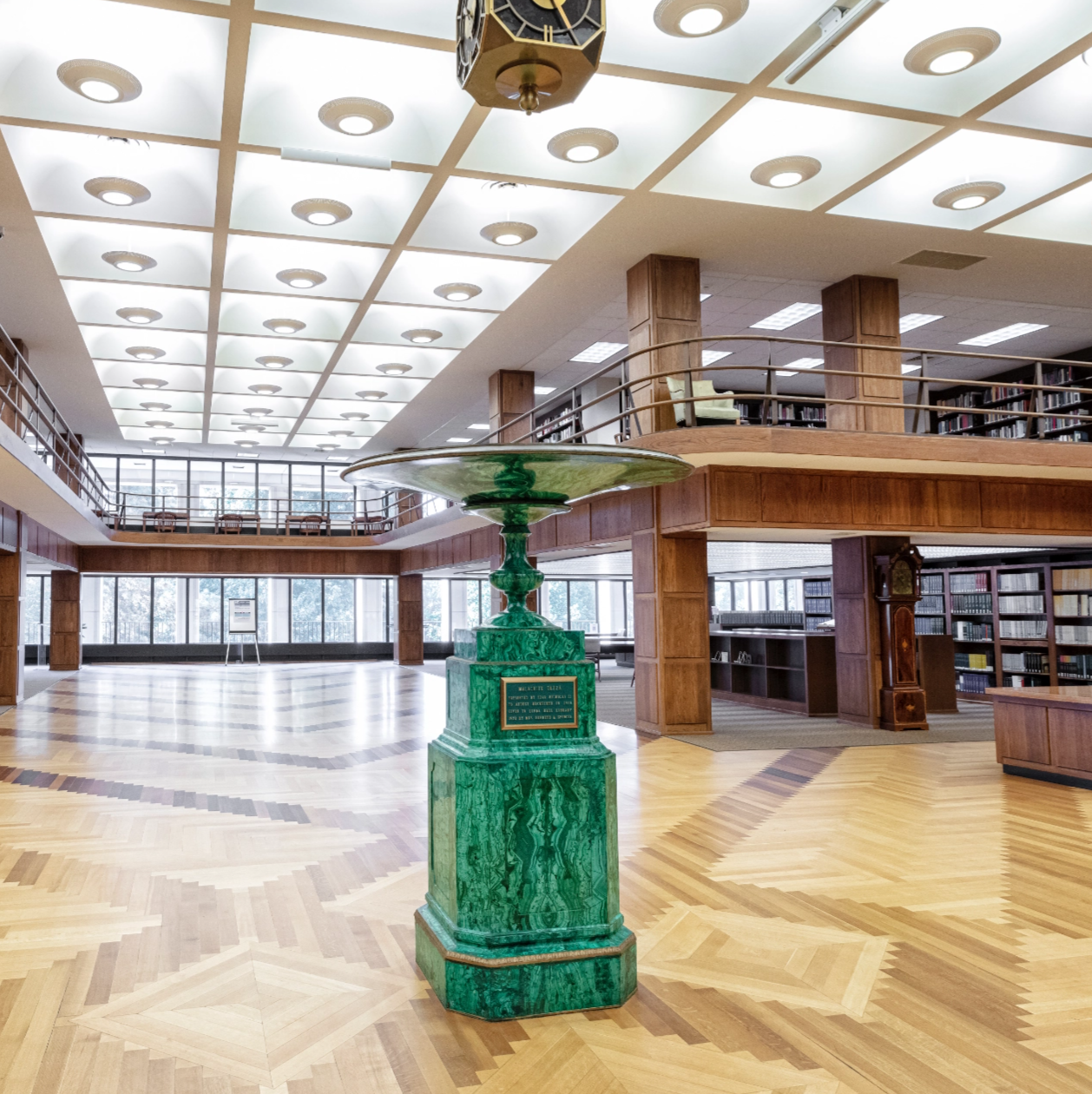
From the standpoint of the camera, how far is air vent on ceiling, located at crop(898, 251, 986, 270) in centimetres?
921

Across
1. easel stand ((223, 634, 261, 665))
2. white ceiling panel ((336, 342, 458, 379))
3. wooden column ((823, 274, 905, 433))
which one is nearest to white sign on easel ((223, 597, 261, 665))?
easel stand ((223, 634, 261, 665))

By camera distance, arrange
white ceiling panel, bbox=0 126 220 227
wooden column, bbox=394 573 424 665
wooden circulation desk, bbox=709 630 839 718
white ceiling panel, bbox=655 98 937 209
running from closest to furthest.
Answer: white ceiling panel, bbox=655 98 937 209
white ceiling panel, bbox=0 126 220 227
wooden circulation desk, bbox=709 630 839 718
wooden column, bbox=394 573 424 665

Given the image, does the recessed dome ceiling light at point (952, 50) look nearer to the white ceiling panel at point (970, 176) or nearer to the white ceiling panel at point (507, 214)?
the white ceiling panel at point (970, 176)

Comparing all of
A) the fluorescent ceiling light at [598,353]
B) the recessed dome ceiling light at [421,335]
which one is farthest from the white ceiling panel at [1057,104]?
the recessed dome ceiling light at [421,335]

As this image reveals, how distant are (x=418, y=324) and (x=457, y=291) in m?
1.56

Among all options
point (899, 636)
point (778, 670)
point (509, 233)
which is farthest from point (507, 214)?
point (778, 670)

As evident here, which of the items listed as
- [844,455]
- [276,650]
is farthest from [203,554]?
[844,455]

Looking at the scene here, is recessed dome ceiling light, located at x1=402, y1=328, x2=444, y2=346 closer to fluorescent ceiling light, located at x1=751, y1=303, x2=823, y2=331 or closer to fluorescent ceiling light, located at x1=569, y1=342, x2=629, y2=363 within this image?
fluorescent ceiling light, located at x1=569, y1=342, x2=629, y2=363

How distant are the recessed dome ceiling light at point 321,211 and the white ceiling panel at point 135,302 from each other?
8.71 feet

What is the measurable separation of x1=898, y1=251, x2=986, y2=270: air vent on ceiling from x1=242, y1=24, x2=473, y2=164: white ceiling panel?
499 centimetres

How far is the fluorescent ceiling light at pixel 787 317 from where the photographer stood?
436 inches

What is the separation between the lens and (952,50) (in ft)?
19.4

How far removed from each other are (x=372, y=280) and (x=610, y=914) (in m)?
8.19

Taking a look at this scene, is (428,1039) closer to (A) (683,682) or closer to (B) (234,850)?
(B) (234,850)
